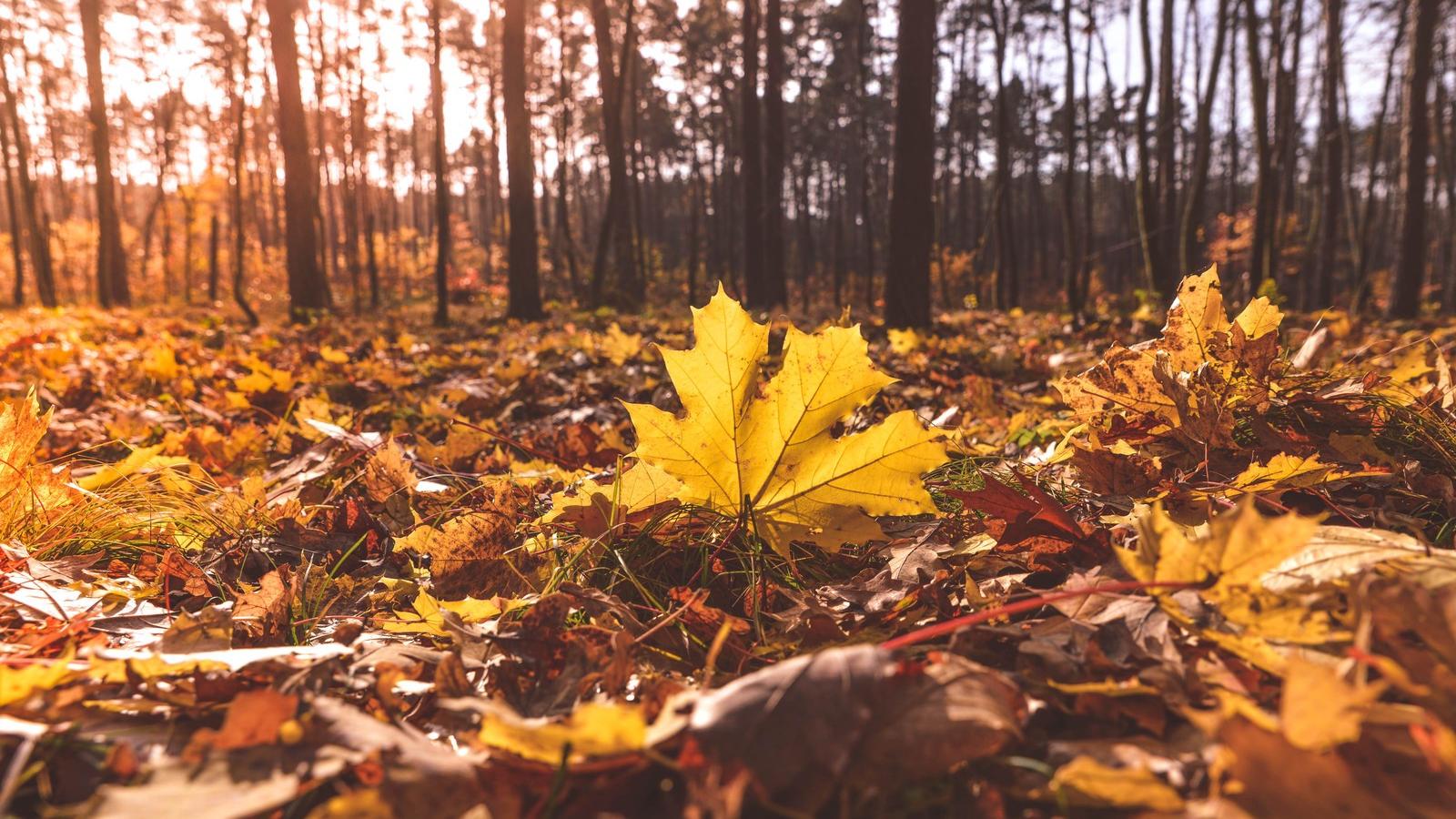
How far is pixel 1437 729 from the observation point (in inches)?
20.8

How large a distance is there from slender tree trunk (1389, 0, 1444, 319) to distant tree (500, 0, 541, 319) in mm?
10970

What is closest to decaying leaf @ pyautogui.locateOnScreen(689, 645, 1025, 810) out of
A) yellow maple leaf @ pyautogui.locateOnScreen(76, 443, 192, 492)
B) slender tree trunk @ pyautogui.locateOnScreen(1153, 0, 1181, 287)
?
yellow maple leaf @ pyautogui.locateOnScreen(76, 443, 192, 492)

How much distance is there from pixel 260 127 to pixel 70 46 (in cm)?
874

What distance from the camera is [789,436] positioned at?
1.16m

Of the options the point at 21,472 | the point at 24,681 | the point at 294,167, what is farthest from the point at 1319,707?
the point at 294,167

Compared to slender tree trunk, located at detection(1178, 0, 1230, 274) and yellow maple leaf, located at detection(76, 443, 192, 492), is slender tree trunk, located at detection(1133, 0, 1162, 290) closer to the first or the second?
slender tree trunk, located at detection(1178, 0, 1230, 274)

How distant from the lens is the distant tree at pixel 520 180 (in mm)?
9969

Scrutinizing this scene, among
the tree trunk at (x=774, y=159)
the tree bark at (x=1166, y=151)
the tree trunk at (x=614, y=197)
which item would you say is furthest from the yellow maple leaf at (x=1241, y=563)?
the tree trunk at (x=614, y=197)

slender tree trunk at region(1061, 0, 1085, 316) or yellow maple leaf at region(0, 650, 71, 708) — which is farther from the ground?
slender tree trunk at region(1061, 0, 1085, 316)

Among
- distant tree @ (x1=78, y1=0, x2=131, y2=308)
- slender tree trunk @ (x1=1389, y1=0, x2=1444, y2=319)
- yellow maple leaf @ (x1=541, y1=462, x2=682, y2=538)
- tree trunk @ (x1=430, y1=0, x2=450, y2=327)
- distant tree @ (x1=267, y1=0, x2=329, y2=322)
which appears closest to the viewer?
yellow maple leaf @ (x1=541, y1=462, x2=682, y2=538)

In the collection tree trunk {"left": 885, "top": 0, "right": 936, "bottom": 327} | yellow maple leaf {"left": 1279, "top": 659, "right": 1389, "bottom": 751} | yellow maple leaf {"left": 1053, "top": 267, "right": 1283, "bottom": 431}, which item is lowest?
yellow maple leaf {"left": 1279, "top": 659, "right": 1389, "bottom": 751}

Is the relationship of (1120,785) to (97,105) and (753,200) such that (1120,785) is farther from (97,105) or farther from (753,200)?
(97,105)

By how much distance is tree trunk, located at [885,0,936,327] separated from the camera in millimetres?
6192

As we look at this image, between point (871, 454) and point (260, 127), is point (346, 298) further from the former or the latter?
point (871, 454)
